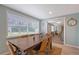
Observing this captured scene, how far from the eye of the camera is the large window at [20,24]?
1574 millimetres

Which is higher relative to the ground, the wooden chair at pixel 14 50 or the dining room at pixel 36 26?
the dining room at pixel 36 26

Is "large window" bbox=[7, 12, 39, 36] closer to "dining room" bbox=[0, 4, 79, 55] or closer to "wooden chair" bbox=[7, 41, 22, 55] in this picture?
"dining room" bbox=[0, 4, 79, 55]

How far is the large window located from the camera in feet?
5.16

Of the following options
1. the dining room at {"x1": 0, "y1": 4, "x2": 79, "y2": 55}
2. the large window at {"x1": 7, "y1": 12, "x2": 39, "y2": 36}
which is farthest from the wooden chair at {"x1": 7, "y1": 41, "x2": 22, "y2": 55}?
the large window at {"x1": 7, "y1": 12, "x2": 39, "y2": 36}

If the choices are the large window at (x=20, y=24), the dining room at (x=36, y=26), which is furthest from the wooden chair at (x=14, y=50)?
the large window at (x=20, y=24)

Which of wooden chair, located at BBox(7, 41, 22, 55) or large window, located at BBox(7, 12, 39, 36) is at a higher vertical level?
large window, located at BBox(7, 12, 39, 36)

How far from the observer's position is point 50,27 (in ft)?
5.92

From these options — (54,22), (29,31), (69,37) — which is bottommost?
(69,37)

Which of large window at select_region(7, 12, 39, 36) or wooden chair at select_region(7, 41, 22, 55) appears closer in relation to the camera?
wooden chair at select_region(7, 41, 22, 55)

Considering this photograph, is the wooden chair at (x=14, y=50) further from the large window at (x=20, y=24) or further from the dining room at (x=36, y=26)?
the large window at (x=20, y=24)
